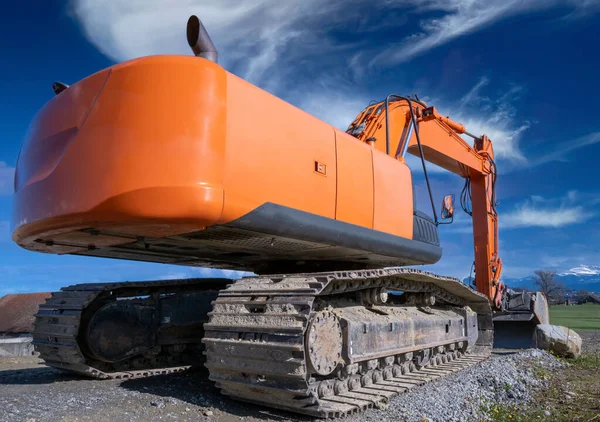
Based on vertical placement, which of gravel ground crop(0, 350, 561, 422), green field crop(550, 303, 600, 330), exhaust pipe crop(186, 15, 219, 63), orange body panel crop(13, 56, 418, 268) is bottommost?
gravel ground crop(0, 350, 561, 422)

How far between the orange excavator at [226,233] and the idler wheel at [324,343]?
0.02 metres

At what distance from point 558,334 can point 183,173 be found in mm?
8582

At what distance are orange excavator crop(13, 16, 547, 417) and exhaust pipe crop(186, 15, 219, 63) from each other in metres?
0.01

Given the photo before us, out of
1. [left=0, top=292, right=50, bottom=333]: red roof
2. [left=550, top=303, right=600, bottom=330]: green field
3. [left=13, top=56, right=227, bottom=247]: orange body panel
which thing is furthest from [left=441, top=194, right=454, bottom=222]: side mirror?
[left=550, top=303, right=600, bottom=330]: green field

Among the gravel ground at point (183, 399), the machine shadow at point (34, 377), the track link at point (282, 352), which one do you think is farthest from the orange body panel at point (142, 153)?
the machine shadow at point (34, 377)

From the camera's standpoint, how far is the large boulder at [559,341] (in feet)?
31.9

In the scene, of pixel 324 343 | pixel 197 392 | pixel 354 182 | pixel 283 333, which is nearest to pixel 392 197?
pixel 354 182

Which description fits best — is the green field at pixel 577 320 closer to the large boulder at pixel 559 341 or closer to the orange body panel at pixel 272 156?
the large boulder at pixel 559 341

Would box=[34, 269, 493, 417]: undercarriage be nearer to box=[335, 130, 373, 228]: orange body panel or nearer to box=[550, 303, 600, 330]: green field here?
box=[335, 130, 373, 228]: orange body panel

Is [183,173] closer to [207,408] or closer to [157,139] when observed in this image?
[157,139]

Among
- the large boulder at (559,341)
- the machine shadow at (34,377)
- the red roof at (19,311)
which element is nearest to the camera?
the machine shadow at (34,377)

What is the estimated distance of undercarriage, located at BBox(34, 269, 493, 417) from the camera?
4223 millimetres

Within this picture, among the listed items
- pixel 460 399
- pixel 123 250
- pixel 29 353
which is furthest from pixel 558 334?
pixel 29 353

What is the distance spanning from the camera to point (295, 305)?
4238mm
